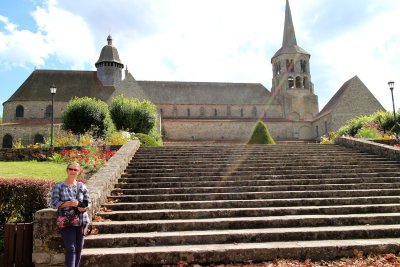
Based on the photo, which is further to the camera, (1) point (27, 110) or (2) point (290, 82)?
(2) point (290, 82)

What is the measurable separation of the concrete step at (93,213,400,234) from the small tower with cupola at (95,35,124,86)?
3481 centimetres

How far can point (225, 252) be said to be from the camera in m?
5.23

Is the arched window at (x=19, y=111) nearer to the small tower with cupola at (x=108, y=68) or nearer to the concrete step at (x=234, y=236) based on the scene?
the small tower with cupola at (x=108, y=68)

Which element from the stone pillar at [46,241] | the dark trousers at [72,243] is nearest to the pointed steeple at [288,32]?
the stone pillar at [46,241]

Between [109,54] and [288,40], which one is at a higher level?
[288,40]

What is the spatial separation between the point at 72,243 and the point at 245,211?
358 centimetres

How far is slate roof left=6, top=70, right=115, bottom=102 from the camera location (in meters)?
35.9

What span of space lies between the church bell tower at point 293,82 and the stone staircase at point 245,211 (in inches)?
1269

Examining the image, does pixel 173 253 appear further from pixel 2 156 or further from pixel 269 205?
pixel 2 156

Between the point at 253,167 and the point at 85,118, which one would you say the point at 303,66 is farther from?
the point at 253,167

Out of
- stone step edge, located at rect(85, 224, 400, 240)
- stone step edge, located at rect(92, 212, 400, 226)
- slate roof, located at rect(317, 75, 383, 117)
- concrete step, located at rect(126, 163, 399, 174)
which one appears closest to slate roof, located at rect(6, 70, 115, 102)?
slate roof, located at rect(317, 75, 383, 117)

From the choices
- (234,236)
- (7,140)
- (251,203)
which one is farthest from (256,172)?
(7,140)

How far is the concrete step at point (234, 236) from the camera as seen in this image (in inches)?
220

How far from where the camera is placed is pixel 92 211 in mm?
6219
